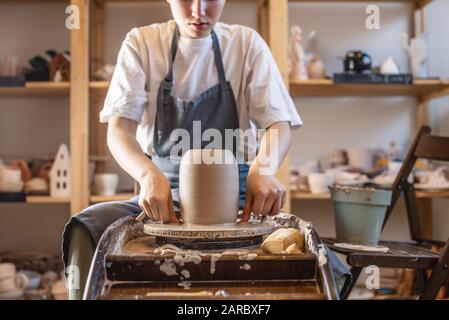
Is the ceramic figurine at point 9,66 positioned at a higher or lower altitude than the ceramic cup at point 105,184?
higher

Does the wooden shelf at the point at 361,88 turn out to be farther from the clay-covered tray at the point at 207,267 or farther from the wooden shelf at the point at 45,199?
the clay-covered tray at the point at 207,267

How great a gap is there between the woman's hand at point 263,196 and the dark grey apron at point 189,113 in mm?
311

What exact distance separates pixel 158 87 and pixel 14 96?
4.76 ft

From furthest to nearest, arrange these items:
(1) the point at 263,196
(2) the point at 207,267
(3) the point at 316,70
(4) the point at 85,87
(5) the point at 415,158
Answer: (3) the point at 316,70 < (4) the point at 85,87 < (5) the point at 415,158 < (1) the point at 263,196 < (2) the point at 207,267

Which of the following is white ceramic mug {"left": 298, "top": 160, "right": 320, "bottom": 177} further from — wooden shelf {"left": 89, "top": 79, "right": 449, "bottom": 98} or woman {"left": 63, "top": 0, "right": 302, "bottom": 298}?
woman {"left": 63, "top": 0, "right": 302, "bottom": 298}

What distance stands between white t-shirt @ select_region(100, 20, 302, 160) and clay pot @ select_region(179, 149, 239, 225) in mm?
393

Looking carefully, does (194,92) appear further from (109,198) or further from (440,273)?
(109,198)

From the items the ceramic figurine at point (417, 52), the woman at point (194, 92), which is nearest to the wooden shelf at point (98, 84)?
the woman at point (194, 92)

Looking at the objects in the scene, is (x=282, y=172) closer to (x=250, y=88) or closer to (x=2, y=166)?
(x=250, y=88)

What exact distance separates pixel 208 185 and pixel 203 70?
1.69 feet

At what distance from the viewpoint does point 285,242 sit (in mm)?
902

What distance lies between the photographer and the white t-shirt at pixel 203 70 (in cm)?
138

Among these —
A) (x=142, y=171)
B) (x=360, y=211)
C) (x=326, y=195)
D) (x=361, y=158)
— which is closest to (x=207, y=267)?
(x=142, y=171)
